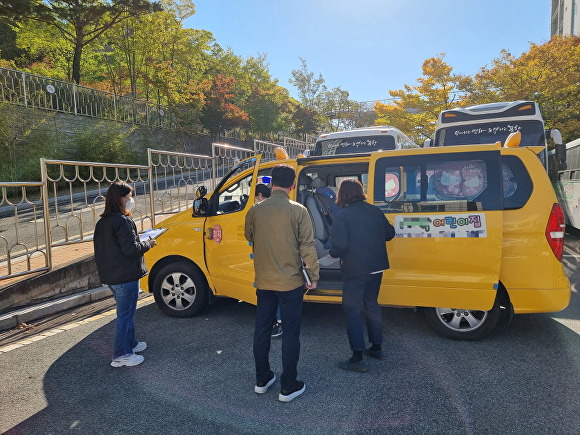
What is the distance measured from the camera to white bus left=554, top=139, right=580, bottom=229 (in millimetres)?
9690

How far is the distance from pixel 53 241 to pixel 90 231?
91 centimetres

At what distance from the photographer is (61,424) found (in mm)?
2721

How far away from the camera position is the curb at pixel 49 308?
4.59 metres

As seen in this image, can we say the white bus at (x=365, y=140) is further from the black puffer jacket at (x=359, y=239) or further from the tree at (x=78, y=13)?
the tree at (x=78, y=13)

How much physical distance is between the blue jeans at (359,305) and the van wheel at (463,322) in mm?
795

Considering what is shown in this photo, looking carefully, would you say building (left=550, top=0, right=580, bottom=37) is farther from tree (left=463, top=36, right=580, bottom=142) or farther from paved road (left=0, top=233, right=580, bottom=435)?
paved road (left=0, top=233, right=580, bottom=435)

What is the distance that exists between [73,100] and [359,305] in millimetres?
16477

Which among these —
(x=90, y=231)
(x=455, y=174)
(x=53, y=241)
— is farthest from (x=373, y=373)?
(x=90, y=231)

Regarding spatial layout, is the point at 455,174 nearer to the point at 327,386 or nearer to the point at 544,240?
the point at 544,240

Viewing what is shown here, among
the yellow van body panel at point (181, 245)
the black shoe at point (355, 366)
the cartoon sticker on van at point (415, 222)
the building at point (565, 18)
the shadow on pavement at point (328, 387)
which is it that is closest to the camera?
the shadow on pavement at point (328, 387)

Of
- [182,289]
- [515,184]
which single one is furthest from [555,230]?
[182,289]

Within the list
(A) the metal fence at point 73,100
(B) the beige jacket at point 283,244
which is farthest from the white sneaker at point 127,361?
(A) the metal fence at point 73,100

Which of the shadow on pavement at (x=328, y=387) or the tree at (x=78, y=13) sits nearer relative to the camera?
the shadow on pavement at (x=328, y=387)

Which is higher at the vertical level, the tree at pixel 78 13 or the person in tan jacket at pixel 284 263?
the tree at pixel 78 13
